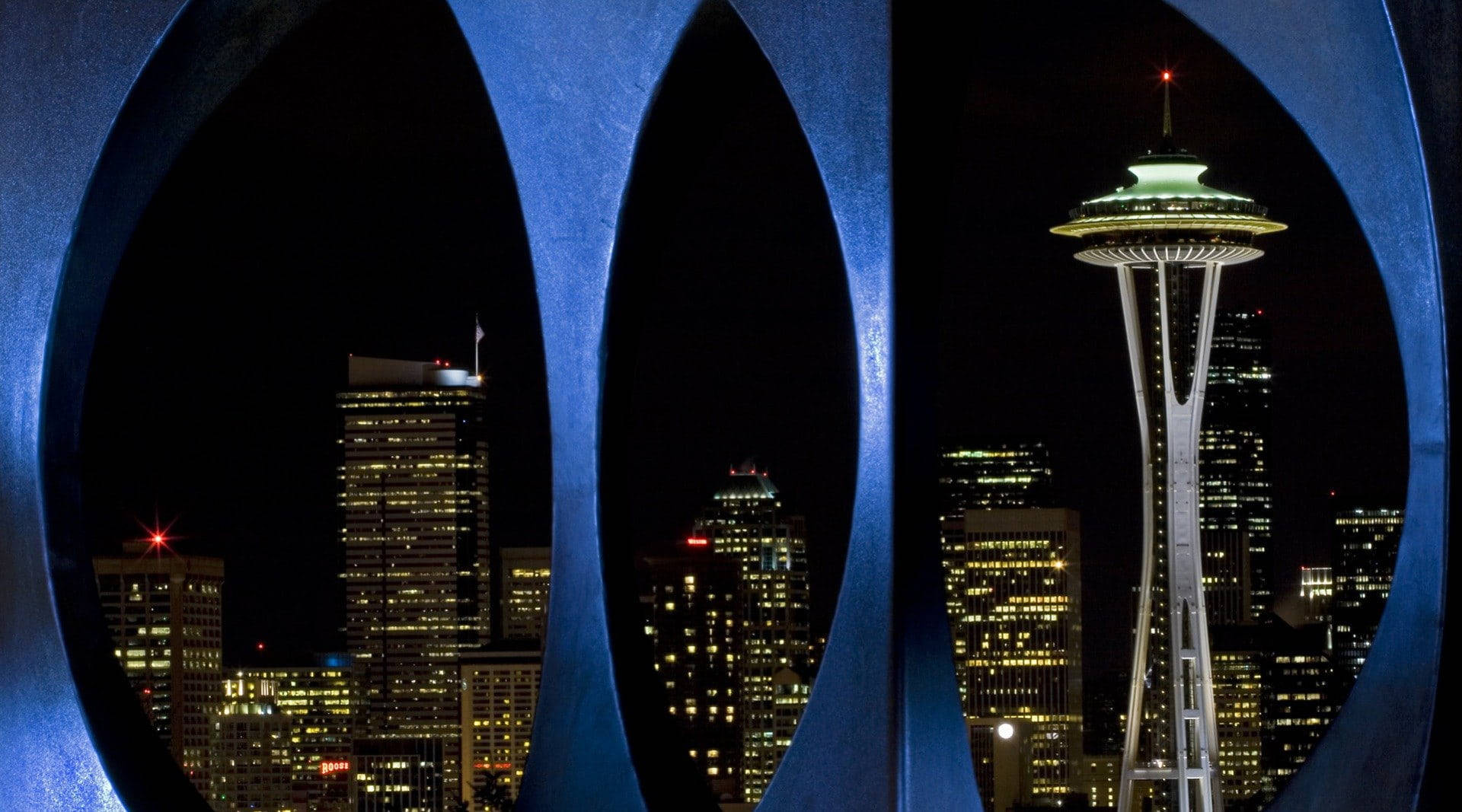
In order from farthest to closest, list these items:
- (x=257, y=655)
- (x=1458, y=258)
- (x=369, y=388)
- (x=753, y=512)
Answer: (x=369, y=388) → (x=257, y=655) → (x=753, y=512) → (x=1458, y=258)

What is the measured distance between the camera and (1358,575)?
7288 centimetres

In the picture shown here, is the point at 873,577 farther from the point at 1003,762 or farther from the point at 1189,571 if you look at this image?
the point at 1003,762

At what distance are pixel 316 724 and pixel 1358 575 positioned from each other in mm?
49929

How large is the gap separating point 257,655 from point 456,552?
13597 millimetres

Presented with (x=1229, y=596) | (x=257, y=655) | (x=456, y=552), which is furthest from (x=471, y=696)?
(x=1229, y=596)

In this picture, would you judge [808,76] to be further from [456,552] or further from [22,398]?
[456,552]

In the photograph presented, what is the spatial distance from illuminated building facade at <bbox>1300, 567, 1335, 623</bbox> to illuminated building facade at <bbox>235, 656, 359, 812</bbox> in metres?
36.6

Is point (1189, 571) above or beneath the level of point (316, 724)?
above

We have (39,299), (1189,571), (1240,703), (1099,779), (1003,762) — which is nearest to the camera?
(39,299)

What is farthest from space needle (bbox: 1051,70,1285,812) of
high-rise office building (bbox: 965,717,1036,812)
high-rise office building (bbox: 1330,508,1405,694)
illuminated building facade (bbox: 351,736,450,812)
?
illuminated building facade (bbox: 351,736,450,812)

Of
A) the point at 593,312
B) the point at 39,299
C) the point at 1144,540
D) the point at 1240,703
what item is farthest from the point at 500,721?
the point at 593,312

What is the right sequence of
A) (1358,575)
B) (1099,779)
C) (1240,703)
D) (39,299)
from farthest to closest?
(1099,779), (1240,703), (1358,575), (39,299)

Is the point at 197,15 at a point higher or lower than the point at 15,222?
higher

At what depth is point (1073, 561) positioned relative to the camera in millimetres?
90625
